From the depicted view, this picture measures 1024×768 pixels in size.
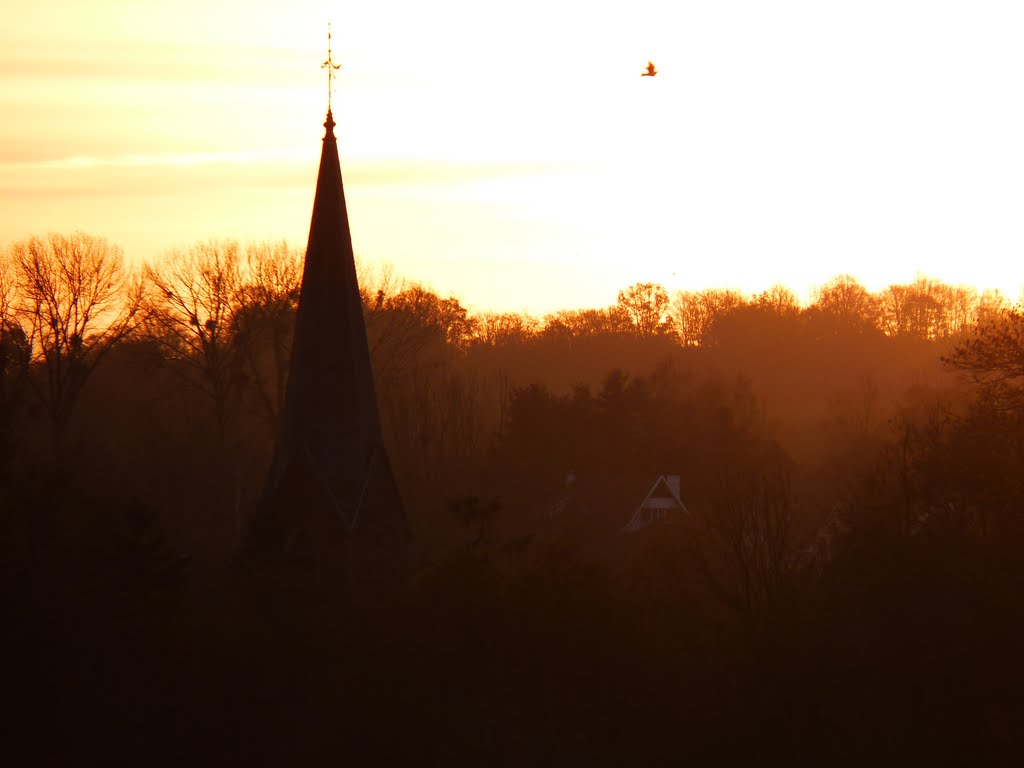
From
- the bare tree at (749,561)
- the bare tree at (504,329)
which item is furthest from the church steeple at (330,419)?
the bare tree at (504,329)

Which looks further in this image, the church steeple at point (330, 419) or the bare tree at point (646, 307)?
the bare tree at point (646, 307)

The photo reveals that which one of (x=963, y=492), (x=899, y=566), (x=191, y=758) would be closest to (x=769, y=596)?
(x=899, y=566)

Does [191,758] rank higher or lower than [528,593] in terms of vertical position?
lower

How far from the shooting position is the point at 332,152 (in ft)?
81.3

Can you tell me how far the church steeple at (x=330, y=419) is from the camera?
2492 cm

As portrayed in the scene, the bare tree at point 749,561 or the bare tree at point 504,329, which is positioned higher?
the bare tree at point 504,329

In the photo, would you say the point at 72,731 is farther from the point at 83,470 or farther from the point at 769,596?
the point at 83,470

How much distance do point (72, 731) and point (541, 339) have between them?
265 ft

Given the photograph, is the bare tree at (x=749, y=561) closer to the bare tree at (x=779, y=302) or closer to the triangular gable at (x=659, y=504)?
A: the triangular gable at (x=659, y=504)

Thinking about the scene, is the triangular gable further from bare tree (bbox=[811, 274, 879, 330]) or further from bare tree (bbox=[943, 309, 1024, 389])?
bare tree (bbox=[811, 274, 879, 330])

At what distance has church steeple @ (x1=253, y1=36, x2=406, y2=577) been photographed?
81.8ft

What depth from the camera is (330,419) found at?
82.7 feet

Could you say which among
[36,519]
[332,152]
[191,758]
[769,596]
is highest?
[332,152]

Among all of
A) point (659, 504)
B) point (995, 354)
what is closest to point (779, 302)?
point (659, 504)
